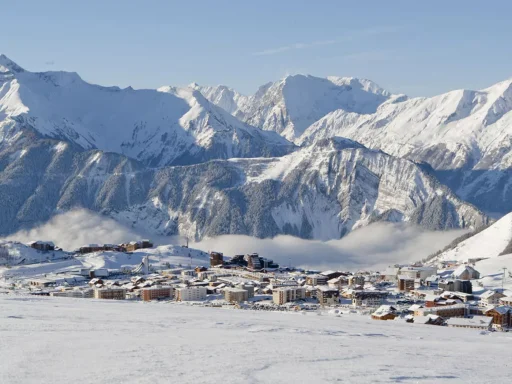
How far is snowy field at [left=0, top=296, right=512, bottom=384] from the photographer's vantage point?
40.1m

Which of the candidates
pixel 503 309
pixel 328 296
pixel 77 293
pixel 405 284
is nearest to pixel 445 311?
pixel 503 309

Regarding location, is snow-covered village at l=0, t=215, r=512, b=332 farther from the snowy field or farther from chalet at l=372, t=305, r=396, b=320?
the snowy field

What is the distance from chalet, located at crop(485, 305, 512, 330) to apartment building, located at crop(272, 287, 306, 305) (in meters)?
33.3

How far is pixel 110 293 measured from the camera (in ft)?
457

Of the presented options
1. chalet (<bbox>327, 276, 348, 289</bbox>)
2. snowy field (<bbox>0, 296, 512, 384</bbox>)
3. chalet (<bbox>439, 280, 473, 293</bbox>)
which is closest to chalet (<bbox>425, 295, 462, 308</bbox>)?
chalet (<bbox>439, 280, 473, 293</bbox>)

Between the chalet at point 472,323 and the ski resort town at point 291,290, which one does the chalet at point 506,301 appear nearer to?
the ski resort town at point 291,290

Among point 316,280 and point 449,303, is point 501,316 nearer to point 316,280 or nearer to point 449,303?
point 449,303

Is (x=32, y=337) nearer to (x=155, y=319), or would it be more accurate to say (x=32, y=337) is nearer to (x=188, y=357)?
(x=188, y=357)

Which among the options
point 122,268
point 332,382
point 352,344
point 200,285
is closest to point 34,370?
point 332,382

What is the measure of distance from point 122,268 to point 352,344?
5661 inches

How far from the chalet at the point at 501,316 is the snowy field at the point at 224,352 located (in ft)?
115

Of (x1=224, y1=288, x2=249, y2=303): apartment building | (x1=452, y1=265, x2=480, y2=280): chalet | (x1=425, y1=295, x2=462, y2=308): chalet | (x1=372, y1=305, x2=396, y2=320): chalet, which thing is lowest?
(x1=372, y1=305, x2=396, y2=320): chalet

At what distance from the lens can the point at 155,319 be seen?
220ft

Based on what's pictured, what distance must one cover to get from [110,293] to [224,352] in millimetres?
95254
